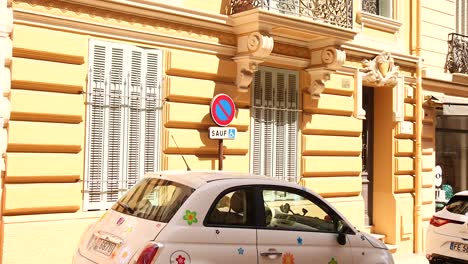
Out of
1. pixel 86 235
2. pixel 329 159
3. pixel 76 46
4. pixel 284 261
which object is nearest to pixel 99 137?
pixel 76 46

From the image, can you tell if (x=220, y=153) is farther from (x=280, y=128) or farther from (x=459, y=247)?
(x=459, y=247)

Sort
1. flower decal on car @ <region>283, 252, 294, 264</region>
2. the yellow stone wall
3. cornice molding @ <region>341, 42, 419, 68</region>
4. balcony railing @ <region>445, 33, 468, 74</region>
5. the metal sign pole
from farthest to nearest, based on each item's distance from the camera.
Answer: balcony railing @ <region>445, 33, 468, 74</region> → cornice molding @ <region>341, 42, 419, 68</region> → the yellow stone wall → the metal sign pole → flower decal on car @ <region>283, 252, 294, 264</region>

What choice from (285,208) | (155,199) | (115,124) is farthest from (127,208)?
(115,124)

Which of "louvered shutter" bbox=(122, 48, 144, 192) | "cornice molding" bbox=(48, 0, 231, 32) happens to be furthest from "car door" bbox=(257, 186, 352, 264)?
"cornice molding" bbox=(48, 0, 231, 32)

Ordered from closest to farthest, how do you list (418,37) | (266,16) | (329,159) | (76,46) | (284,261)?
(284,261) → (76,46) → (266,16) → (329,159) → (418,37)

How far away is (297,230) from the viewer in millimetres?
5863

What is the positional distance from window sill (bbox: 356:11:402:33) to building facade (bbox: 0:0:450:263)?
0.11ft

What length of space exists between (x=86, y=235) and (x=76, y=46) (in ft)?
11.6

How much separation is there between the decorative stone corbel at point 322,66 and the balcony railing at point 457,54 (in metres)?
4.78

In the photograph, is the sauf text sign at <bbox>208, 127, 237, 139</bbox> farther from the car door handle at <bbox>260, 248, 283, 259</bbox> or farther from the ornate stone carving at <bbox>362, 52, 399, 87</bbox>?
the ornate stone carving at <bbox>362, 52, 399, 87</bbox>

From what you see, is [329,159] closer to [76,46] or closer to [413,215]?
[413,215]

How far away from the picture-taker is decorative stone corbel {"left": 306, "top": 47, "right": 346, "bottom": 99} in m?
11.0

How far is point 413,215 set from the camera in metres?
13.2

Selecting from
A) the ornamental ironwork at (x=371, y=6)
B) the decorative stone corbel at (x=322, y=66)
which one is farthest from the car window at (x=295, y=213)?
the ornamental ironwork at (x=371, y=6)
